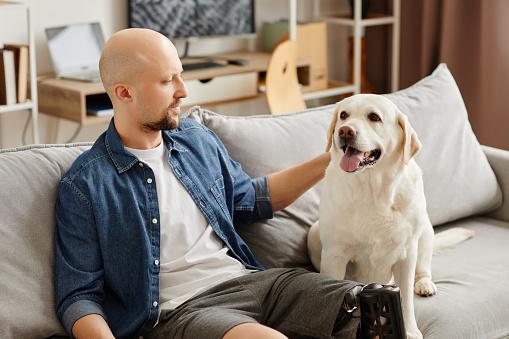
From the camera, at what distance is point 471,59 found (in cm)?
405

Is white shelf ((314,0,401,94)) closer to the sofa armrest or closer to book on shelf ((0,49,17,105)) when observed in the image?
the sofa armrest

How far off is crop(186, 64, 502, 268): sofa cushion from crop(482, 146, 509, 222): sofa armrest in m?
0.04

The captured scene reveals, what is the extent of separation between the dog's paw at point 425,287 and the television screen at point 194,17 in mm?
2334

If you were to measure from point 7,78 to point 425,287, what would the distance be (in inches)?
82.0

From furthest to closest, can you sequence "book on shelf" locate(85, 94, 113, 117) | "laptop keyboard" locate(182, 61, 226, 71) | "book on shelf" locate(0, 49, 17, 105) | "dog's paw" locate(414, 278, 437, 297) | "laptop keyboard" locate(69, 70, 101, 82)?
A: "laptop keyboard" locate(182, 61, 226, 71) < "laptop keyboard" locate(69, 70, 101, 82) < "book on shelf" locate(85, 94, 113, 117) < "book on shelf" locate(0, 49, 17, 105) < "dog's paw" locate(414, 278, 437, 297)

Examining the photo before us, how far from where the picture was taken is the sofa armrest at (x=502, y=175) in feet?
8.05

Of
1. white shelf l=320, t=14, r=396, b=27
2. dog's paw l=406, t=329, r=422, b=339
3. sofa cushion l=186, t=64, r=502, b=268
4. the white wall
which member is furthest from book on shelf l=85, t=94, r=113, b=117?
dog's paw l=406, t=329, r=422, b=339

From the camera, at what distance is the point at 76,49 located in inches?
137

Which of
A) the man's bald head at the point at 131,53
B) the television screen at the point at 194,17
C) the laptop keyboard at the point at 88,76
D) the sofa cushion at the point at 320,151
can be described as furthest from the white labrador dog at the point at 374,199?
the television screen at the point at 194,17

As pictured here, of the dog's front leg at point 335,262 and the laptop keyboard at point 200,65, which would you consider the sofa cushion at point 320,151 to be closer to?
the dog's front leg at point 335,262

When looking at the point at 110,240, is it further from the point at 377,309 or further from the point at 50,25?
the point at 50,25

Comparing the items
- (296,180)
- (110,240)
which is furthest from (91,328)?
(296,180)

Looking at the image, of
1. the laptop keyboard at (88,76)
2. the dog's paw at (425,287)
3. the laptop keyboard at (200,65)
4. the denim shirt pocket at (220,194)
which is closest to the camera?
the denim shirt pocket at (220,194)

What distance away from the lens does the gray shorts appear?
1.46 metres
